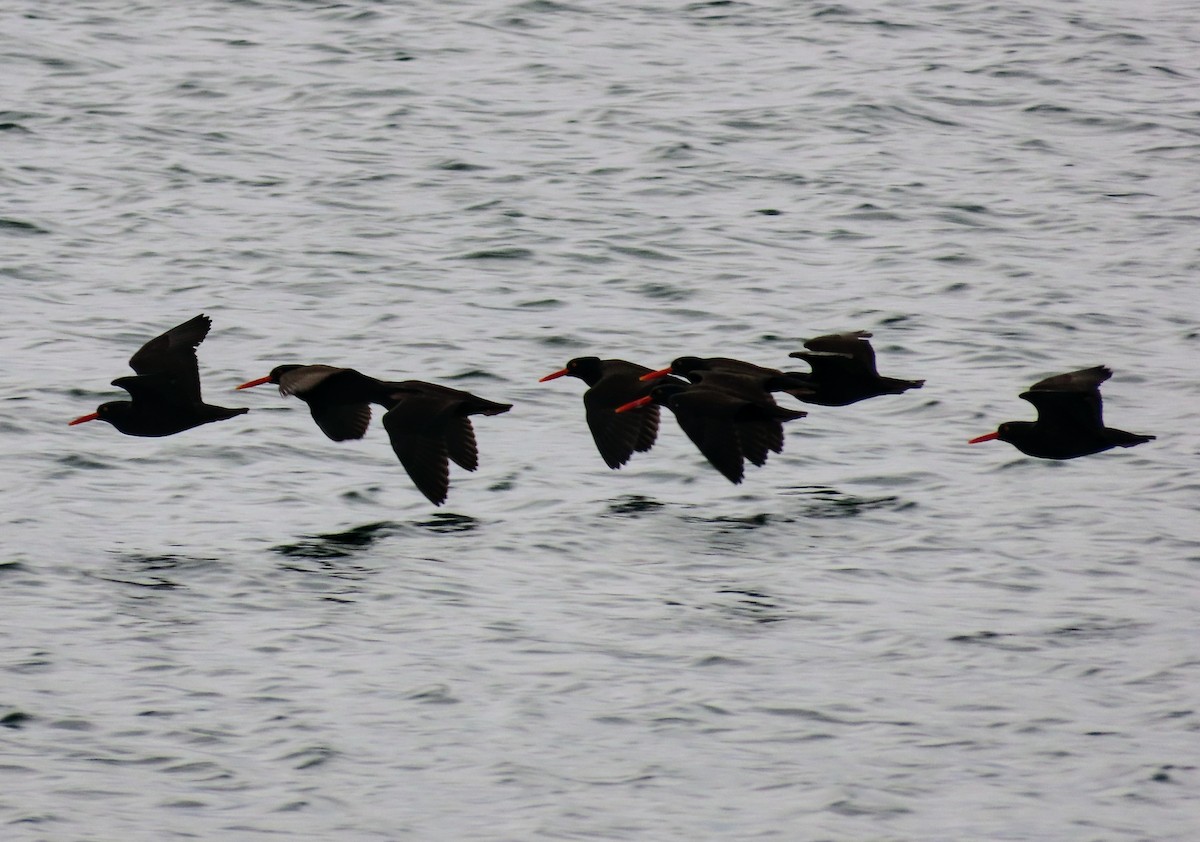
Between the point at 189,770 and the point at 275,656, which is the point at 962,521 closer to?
the point at 275,656

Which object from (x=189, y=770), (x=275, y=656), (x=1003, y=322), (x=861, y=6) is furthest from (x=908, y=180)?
(x=189, y=770)

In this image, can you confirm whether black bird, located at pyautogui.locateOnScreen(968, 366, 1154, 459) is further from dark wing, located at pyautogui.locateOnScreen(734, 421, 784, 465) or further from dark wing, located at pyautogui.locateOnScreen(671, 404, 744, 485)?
dark wing, located at pyautogui.locateOnScreen(671, 404, 744, 485)

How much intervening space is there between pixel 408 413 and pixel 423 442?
0.73 feet

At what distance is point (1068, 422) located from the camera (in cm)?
1291

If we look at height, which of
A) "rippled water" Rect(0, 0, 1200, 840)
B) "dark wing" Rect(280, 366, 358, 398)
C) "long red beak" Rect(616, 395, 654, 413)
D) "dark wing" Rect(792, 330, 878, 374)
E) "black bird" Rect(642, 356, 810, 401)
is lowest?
"rippled water" Rect(0, 0, 1200, 840)

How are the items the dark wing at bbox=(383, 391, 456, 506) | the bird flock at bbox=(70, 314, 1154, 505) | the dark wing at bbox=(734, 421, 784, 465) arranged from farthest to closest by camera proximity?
the dark wing at bbox=(734, 421, 784, 465)
the bird flock at bbox=(70, 314, 1154, 505)
the dark wing at bbox=(383, 391, 456, 506)

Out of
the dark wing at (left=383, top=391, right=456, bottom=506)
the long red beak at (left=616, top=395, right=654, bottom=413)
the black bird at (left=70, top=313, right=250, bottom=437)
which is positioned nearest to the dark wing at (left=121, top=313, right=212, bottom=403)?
the black bird at (left=70, top=313, right=250, bottom=437)

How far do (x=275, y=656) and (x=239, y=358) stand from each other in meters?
5.98

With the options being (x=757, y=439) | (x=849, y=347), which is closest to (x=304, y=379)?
(x=757, y=439)

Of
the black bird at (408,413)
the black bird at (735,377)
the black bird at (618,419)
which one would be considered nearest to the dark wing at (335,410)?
the black bird at (408,413)

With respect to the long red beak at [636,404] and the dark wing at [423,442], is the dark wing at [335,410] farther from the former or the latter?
the long red beak at [636,404]

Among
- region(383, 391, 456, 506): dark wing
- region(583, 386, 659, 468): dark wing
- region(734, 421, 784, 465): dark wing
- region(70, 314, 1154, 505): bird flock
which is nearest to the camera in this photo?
region(383, 391, 456, 506): dark wing

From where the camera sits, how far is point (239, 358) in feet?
54.4

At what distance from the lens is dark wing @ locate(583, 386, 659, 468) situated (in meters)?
13.4
